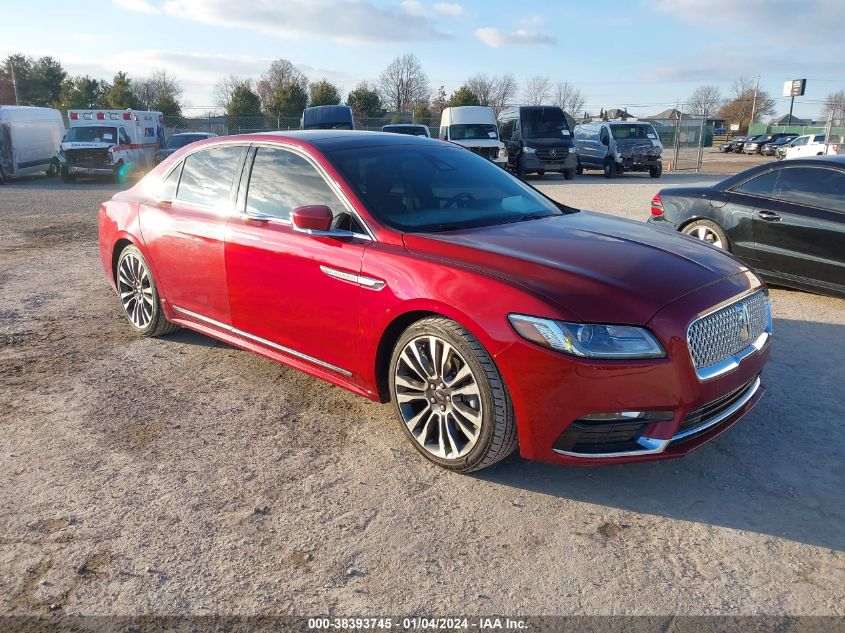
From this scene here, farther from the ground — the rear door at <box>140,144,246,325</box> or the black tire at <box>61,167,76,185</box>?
the rear door at <box>140,144,246,325</box>

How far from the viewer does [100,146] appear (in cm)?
2248

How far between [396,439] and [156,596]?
1.55m

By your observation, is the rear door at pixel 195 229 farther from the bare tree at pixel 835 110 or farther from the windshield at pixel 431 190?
the bare tree at pixel 835 110

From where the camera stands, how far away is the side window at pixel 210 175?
4.59m

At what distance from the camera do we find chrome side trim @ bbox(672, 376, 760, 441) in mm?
3062

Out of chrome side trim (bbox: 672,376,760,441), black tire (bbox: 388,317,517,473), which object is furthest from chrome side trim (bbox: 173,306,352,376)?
chrome side trim (bbox: 672,376,760,441)

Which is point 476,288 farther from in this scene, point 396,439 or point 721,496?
point 721,496

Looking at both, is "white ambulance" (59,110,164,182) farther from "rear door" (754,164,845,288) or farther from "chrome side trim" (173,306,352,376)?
"rear door" (754,164,845,288)

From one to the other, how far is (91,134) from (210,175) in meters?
21.0

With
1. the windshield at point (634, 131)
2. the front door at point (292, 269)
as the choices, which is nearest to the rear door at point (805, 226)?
the front door at point (292, 269)

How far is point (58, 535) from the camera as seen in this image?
289cm

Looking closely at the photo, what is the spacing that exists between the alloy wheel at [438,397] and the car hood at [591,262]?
461 millimetres

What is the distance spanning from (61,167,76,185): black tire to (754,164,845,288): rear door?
22354 millimetres

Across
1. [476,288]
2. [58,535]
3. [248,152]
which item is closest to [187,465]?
[58,535]
